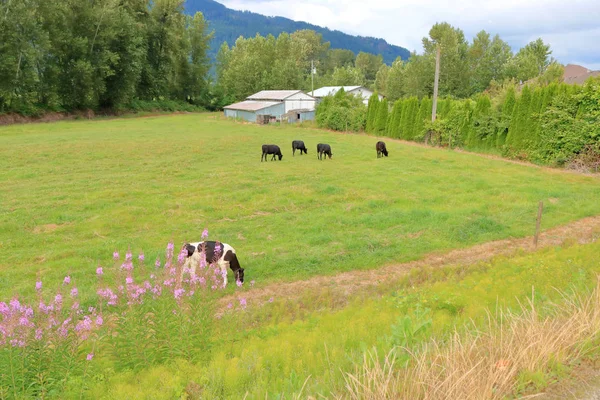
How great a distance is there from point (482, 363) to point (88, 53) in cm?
5504

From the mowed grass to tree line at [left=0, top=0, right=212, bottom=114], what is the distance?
24885 mm

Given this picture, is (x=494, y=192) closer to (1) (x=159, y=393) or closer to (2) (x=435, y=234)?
(2) (x=435, y=234)

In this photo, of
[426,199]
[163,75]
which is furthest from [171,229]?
[163,75]

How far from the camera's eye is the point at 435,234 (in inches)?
401

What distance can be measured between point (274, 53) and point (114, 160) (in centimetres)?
6135

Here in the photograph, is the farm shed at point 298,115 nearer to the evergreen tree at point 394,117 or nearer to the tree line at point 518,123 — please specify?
the tree line at point 518,123

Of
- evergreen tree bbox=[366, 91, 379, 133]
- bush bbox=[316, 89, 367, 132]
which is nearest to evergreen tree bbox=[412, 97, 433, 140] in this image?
evergreen tree bbox=[366, 91, 379, 133]

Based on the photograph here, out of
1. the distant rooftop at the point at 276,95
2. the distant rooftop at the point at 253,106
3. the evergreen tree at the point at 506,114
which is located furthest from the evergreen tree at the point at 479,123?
the distant rooftop at the point at 276,95

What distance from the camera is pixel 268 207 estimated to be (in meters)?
12.5

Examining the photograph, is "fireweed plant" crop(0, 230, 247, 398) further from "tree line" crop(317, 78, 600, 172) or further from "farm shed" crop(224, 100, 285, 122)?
"farm shed" crop(224, 100, 285, 122)

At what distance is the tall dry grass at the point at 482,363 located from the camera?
9.36ft

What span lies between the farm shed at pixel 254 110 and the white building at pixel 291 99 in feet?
3.78

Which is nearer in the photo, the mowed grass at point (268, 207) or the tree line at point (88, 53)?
the mowed grass at point (268, 207)

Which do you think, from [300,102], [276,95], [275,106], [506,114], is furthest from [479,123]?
[276,95]
